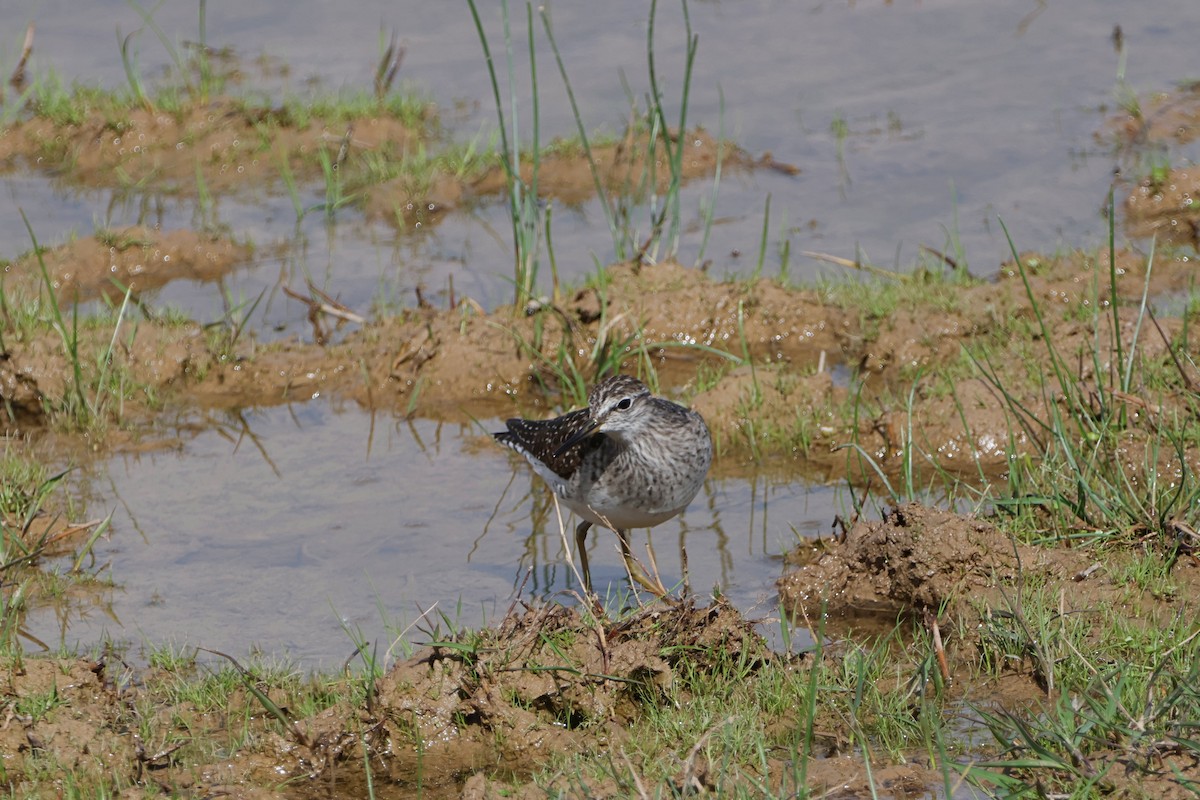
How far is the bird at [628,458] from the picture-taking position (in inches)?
252

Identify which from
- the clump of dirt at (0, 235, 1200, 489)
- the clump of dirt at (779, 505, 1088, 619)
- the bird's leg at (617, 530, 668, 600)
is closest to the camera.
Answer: the bird's leg at (617, 530, 668, 600)

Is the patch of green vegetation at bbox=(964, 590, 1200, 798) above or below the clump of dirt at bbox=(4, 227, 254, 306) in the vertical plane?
below

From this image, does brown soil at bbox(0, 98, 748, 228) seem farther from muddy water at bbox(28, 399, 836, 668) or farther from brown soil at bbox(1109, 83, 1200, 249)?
muddy water at bbox(28, 399, 836, 668)

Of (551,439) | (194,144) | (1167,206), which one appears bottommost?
(551,439)

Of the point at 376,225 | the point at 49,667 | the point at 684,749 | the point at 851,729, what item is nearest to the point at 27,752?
the point at 49,667

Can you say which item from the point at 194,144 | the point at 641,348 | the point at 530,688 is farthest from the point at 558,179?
the point at 530,688

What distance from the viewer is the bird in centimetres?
640

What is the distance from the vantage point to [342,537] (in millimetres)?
7129

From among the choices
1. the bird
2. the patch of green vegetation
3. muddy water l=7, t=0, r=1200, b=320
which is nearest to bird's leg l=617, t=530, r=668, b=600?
the bird

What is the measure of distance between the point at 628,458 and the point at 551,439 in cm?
61

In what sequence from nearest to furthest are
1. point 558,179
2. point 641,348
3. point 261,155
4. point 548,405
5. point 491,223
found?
point 641,348
point 548,405
point 491,223
point 558,179
point 261,155

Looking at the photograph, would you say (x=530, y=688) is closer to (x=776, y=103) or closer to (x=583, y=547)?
(x=583, y=547)

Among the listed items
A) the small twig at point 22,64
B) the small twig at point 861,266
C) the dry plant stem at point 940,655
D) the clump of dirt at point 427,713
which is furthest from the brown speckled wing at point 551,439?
the small twig at point 22,64

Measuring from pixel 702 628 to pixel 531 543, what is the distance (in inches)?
83.6
